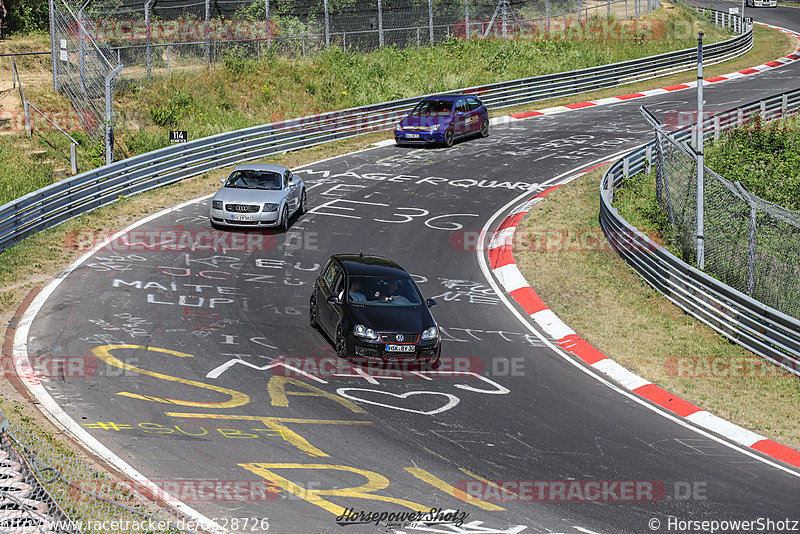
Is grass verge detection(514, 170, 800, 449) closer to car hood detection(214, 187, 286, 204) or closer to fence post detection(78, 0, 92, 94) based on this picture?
car hood detection(214, 187, 286, 204)

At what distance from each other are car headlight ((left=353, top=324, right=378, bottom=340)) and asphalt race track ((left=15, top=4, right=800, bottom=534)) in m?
0.62

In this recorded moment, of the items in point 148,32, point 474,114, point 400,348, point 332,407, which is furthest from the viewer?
point 474,114

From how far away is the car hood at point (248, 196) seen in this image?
21531 millimetres

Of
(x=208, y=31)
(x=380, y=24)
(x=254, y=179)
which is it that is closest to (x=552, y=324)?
(x=254, y=179)

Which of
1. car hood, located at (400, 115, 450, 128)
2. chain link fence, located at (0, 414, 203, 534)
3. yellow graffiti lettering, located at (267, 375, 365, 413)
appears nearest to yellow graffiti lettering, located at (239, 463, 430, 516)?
chain link fence, located at (0, 414, 203, 534)

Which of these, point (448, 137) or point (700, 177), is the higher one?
point (700, 177)

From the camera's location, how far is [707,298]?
18.0 meters

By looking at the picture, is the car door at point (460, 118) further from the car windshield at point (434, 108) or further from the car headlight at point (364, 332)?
the car headlight at point (364, 332)

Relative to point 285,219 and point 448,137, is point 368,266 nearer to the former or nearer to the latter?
point 285,219

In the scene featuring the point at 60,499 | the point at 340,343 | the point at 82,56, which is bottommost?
the point at 340,343

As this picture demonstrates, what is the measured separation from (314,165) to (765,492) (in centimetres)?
2012

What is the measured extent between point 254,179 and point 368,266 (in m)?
7.22

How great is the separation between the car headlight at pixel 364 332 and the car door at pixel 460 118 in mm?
18688

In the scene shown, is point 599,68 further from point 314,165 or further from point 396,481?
point 396,481
